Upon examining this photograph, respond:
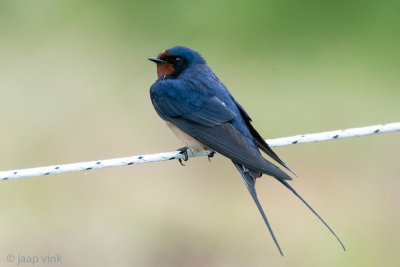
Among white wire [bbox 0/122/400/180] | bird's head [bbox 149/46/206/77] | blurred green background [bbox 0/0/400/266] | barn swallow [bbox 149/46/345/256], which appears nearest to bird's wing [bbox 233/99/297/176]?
barn swallow [bbox 149/46/345/256]

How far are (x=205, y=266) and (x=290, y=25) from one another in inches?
110

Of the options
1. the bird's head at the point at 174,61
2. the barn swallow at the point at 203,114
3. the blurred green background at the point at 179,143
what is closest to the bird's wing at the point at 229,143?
the barn swallow at the point at 203,114

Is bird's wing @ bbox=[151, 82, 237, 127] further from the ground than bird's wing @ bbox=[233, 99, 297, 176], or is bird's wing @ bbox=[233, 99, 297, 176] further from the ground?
bird's wing @ bbox=[151, 82, 237, 127]

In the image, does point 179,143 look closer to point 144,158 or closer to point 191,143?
point 191,143

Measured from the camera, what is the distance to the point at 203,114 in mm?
3049

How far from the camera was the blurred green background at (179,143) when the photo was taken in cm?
371

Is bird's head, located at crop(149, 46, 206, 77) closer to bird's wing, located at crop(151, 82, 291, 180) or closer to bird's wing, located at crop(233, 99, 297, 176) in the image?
bird's wing, located at crop(151, 82, 291, 180)

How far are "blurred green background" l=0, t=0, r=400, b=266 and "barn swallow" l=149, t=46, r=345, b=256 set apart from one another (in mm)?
865

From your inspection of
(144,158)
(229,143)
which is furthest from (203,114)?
(144,158)

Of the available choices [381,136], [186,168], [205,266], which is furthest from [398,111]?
[205,266]

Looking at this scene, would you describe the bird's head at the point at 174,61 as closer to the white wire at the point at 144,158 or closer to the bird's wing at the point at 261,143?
the bird's wing at the point at 261,143

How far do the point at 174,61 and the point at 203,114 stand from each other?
1.32ft

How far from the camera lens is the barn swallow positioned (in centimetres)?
280

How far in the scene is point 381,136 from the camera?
4.57m
